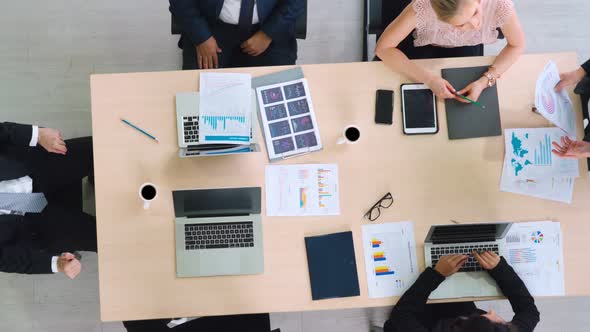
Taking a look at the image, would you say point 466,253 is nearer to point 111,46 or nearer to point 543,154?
point 543,154

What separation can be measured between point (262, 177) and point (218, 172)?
16 centimetres

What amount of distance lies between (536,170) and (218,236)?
47.3 inches

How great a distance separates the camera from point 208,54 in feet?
6.63

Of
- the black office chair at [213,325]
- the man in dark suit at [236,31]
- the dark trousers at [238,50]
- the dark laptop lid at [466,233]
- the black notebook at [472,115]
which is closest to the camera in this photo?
the dark laptop lid at [466,233]

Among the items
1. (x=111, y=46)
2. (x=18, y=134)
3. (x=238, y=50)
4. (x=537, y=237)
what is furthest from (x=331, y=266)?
(x=111, y=46)

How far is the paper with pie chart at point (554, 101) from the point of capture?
5.65 ft

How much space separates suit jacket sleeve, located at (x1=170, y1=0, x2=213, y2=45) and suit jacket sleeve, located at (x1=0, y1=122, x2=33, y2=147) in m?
0.74

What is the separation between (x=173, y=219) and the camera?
1.66m

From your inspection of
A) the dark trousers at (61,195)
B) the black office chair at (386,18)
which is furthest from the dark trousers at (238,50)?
the dark trousers at (61,195)

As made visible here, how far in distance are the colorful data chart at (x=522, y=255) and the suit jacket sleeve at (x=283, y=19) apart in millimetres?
1264

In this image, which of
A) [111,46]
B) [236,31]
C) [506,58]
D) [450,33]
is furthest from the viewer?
[111,46]

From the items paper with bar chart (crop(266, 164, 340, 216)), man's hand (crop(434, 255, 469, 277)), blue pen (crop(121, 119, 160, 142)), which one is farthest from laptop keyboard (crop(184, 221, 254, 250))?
man's hand (crop(434, 255, 469, 277))

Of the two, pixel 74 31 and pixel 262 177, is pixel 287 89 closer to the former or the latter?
pixel 262 177

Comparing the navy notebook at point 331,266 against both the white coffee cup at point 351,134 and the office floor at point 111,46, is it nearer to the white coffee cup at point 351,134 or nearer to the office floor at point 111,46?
the white coffee cup at point 351,134
